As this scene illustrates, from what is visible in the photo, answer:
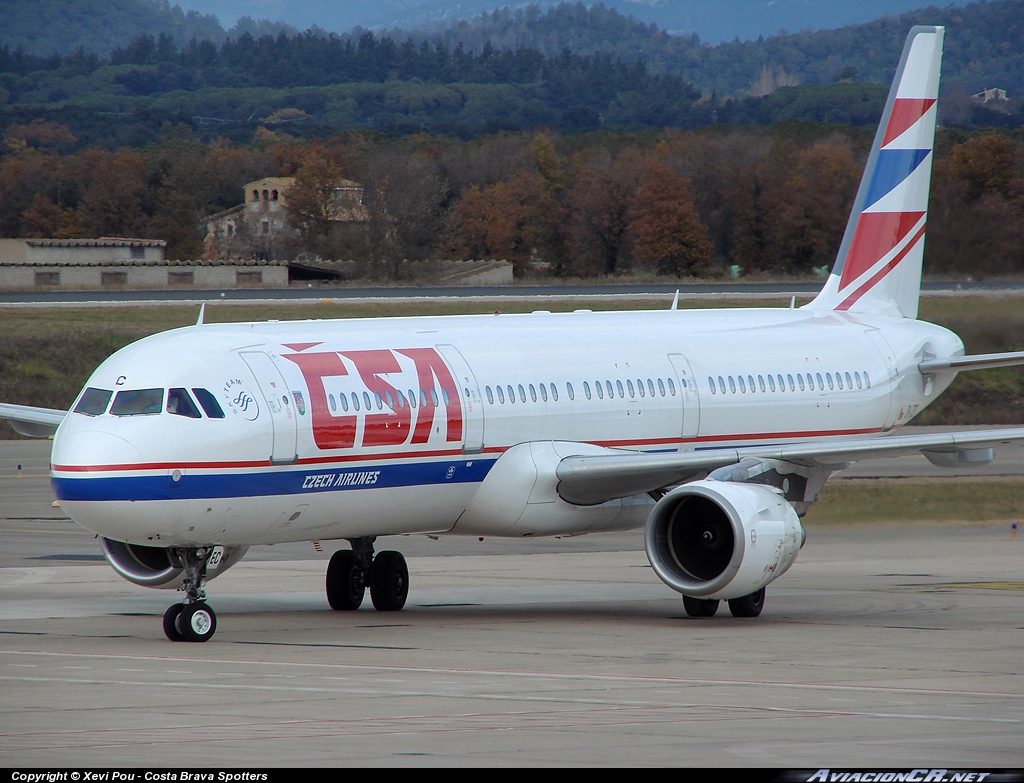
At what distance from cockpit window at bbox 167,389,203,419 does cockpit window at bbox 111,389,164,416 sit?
102 millimetres

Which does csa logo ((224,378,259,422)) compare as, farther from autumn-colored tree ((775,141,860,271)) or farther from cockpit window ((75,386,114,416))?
autumn-colored tree ((775,141,860,271))

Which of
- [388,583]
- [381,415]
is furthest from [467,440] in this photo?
[388,583]

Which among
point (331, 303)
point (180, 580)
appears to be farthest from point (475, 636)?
point (331, 303)

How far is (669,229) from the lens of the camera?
334 ft

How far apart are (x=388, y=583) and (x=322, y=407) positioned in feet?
12.9

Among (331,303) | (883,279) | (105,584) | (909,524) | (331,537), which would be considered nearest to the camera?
(331,537)

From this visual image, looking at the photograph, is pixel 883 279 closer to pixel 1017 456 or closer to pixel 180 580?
pixel 180 580

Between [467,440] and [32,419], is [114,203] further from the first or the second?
[467,440]

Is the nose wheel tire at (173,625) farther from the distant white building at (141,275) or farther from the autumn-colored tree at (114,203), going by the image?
the autumn-colored tree at (114,203)

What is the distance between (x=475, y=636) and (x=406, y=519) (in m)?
2.02

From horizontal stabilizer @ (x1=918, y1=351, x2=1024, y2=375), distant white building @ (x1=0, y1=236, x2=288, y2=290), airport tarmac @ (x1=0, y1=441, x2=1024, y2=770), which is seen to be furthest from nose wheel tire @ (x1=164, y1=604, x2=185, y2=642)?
distant white building @ (x1=0, y1=236, x2=288, y2=290)

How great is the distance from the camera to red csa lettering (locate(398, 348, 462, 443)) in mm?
19953

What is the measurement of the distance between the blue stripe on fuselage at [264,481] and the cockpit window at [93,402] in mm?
887

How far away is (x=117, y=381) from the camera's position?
→ 18.3 meters
